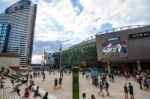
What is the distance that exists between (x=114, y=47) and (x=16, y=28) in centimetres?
13792

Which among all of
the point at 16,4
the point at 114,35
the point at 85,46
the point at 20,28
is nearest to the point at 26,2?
the point at 16,4

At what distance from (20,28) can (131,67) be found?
142 metres

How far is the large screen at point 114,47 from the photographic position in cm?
5053

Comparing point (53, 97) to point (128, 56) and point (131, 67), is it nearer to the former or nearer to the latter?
point (128, 56)

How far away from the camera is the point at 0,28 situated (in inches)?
6033

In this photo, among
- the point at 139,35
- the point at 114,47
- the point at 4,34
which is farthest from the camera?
the point at 4,34

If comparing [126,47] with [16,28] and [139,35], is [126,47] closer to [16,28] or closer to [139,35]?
[139,35]

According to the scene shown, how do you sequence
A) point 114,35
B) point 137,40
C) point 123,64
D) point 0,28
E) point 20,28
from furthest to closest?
point 20,28
point 0,28
point 123,64
point 114,35
point 137,40

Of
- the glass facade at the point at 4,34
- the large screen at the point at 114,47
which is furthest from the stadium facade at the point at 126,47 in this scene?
the glass facade at the point at 4,34

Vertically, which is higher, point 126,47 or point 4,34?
point 4,34

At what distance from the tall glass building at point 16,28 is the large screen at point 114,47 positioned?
359ft

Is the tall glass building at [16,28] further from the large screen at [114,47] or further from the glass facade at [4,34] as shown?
the large screen at [114,47]

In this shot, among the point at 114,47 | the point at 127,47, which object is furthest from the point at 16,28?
the point at 127,47

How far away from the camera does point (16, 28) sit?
6791 inches
